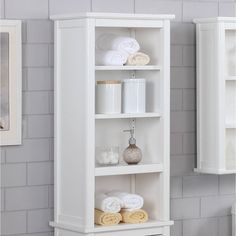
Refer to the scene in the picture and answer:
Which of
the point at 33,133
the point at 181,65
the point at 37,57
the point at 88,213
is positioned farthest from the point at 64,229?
the point at 181,65

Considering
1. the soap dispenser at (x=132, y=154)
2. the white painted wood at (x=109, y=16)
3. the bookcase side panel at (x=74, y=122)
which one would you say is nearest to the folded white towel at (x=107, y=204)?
the bookcase side panel at (x=74, y=122)

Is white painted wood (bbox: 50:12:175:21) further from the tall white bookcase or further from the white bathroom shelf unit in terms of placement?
the white bathroom shelf unit

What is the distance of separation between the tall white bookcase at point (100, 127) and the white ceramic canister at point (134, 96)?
2.0 inches

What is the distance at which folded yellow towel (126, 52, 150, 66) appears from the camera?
11.0ft

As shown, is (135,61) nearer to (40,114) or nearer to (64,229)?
(40,114)

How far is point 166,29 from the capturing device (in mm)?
3379

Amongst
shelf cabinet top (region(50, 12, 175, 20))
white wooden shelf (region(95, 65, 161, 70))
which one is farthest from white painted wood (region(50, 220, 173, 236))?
shelf cabinet top (region(50, 12, 175, 20))

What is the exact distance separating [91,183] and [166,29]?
0.86 m

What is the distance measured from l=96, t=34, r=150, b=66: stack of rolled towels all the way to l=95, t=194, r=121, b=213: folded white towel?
67 centimetres

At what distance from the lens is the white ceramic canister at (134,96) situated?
3.37 meters

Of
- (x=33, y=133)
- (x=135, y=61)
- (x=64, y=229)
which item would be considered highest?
(x=135, y=61)

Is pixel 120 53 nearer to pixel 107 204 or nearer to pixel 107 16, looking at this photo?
pixel 107 16

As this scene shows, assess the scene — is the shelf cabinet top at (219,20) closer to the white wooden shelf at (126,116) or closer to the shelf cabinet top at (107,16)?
the shelf cabinet top at (107,16)

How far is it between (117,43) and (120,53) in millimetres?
60
